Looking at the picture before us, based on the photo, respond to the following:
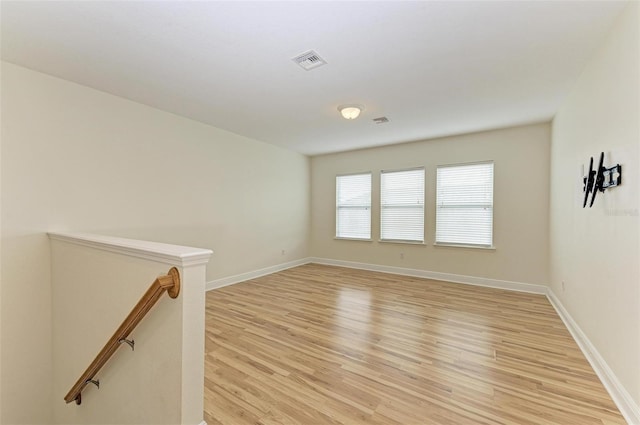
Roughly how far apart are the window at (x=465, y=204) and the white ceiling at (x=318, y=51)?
133 centimetres

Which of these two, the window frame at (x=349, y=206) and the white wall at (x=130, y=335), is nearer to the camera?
the white wall at (x=130, y=335)

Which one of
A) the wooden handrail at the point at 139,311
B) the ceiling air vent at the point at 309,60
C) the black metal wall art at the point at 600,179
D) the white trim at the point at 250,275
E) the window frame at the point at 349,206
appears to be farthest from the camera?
the window frame at the point at 349,206

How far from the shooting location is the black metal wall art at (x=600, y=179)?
1.98m

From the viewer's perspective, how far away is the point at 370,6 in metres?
1.85

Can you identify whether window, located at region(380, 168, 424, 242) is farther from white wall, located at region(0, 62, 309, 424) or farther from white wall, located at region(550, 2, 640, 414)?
white wall, located at region(0, 62, 309, 424)

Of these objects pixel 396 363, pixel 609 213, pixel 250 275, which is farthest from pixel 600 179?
pixel 250 275

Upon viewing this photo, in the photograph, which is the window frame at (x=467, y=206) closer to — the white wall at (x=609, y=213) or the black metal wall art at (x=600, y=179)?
the white wall at (x=609, y=213)

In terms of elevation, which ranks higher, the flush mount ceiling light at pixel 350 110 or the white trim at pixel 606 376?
the flush mount ceiling light at pixel 350 110

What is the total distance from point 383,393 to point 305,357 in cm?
78

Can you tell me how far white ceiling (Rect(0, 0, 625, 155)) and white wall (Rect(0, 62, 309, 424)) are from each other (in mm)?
322

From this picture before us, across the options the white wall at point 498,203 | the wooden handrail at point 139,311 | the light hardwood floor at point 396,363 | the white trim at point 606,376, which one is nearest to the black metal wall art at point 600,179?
the white trim at point 606,376

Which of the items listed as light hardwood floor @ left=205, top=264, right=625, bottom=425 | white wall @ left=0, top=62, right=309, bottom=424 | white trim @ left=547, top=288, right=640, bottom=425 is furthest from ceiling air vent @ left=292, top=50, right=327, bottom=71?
white trim @ left=547, top=288, right=640, bottom=425

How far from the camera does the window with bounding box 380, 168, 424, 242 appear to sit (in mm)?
5496

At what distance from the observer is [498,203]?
185 inches
